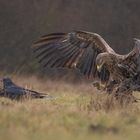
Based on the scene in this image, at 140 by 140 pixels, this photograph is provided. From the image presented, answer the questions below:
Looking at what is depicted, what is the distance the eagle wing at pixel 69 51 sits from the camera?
11.4 meters

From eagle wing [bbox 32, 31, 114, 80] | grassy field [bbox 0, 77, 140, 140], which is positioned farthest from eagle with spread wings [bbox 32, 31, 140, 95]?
grassy field [bbox 0, 77, 140, 140]

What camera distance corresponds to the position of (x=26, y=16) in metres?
27.9

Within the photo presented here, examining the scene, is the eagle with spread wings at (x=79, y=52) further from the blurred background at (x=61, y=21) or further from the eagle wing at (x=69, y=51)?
the blurred background at (x=61, y=21)

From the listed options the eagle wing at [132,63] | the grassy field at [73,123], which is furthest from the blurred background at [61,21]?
the grassy field at [73,123]

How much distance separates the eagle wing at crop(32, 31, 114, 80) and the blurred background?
13.4m

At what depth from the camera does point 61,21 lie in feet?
90.2

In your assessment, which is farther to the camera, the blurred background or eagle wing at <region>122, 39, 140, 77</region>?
the blurred background

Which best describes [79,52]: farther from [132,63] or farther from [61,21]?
[61,21]

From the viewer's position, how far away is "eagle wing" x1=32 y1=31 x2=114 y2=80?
11.4 meters

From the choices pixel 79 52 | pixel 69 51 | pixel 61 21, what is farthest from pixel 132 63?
pixel 61 21

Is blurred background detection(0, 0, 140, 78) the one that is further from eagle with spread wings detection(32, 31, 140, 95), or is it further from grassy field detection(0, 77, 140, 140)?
grassy field detection(0, 77, 140, 140)

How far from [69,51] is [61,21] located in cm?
1590

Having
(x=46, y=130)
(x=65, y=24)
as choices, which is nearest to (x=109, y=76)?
(x=46, y=130)

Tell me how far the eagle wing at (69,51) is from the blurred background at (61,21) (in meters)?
13.4
